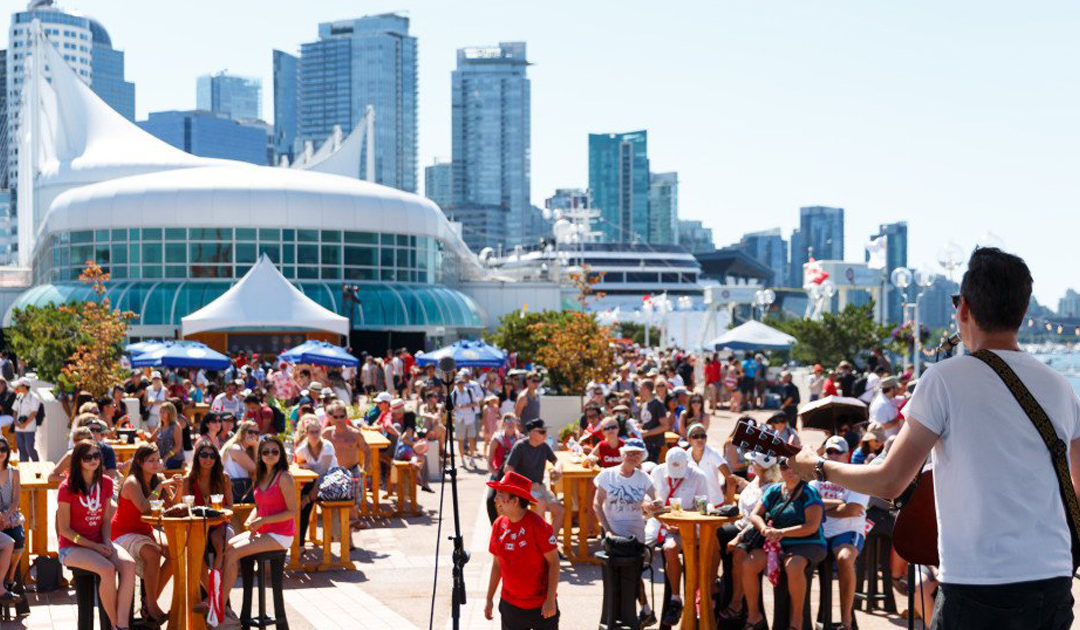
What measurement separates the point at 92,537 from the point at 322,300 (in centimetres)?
4171

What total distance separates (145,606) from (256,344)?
109ft

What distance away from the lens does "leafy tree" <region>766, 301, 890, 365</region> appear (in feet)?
124

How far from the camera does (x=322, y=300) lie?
50.3 metres

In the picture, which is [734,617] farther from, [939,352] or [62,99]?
[62,99]

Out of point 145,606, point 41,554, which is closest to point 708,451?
point 145,606

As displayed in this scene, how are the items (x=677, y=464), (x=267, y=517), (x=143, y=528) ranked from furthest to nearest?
(x=677, y=464), (x=143, y=528), (x=267, y=517)

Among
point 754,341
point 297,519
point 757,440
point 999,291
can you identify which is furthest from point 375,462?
point 754,341

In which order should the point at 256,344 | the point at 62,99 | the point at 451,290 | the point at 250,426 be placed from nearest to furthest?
the point at 250,426 < the point at 256,344 < the point at 451,290 < the point at 62,99

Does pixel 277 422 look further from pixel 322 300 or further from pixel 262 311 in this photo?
pixel 322 300

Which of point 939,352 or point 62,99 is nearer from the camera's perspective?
point 939,352

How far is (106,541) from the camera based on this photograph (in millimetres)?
8992

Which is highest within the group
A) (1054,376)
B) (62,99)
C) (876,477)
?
(62,99)

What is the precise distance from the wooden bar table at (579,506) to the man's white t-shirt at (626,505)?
231 cm

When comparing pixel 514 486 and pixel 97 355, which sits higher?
pixel 514 486
